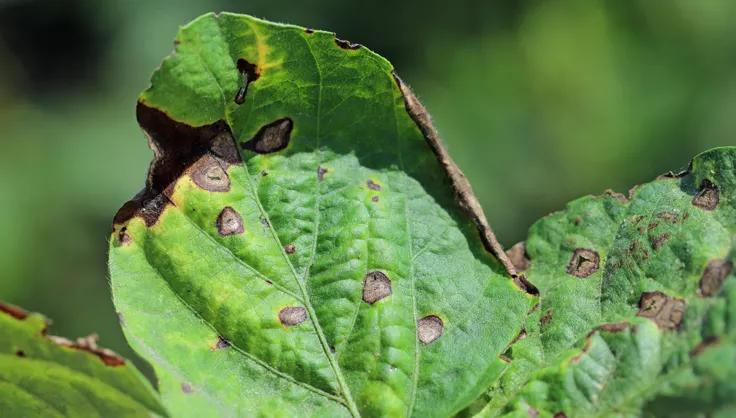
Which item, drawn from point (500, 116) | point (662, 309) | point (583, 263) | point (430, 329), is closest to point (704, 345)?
point (662, 309)

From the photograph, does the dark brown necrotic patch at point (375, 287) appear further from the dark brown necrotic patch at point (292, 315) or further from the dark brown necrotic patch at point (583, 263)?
the dark brown necrotic patch at point (583, 263)

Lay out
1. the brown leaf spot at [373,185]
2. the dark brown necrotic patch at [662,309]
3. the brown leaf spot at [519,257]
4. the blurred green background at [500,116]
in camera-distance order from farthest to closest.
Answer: the blurred green background at [500,116] → the brown leaf spot at [519,257] → the brown leaf spot at [373,185] → the dark brown necrotic patch at [662,309]

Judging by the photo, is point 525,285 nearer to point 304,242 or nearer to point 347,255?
point 347,255

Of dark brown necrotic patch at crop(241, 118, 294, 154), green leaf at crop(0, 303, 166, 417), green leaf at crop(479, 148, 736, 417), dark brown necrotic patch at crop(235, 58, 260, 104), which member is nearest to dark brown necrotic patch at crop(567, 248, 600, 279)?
green leaf at crop(479, 148, 736, 417)

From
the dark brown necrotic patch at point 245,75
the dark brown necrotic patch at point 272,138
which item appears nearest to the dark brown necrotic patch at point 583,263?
the dark brown necrotic patch at point 272,138

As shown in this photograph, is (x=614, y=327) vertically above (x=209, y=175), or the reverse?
(x=209, y=175)

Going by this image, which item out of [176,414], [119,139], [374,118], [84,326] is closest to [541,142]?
[119,139]

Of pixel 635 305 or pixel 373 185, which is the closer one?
pixel 635 305
